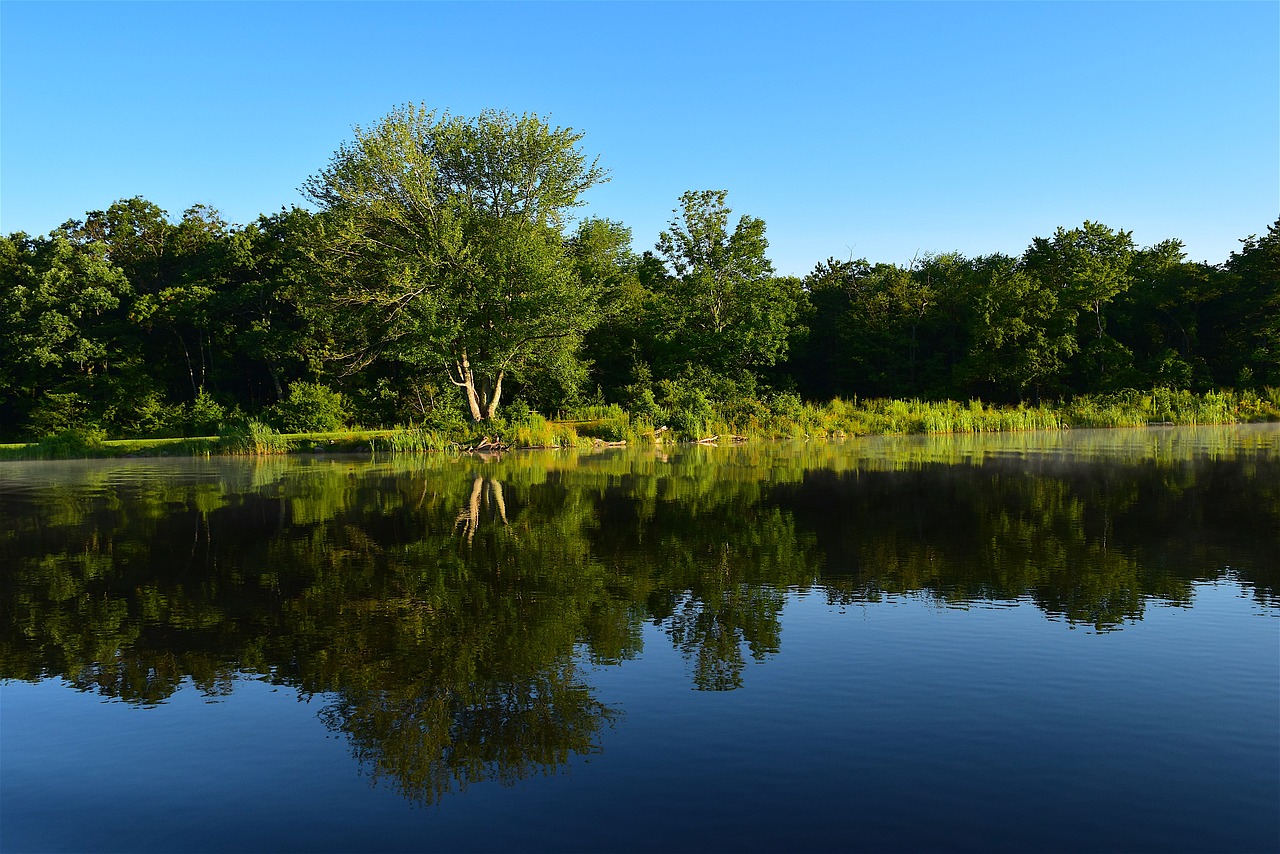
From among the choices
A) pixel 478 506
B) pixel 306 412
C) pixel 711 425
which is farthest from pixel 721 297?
pixel 478 506

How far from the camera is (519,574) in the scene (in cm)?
1055

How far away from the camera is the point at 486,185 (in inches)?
1702

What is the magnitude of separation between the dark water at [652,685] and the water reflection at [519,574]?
6cm

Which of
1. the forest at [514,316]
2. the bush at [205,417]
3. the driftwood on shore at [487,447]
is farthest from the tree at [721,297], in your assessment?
the bush at [205,417]

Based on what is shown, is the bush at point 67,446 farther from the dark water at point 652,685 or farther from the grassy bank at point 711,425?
the dark water at point 652,685

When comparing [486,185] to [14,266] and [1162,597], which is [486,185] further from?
[1162,597]

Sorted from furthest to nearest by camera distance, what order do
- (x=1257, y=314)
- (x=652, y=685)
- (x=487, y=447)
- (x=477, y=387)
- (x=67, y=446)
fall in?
(x=1257, y=314), (x=477, y=387), (x=67, y=446), (x=487, y=447), (x=652, y=685)

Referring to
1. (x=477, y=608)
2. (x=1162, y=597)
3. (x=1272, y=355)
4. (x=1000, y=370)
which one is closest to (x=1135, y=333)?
(x=1272, y=355)

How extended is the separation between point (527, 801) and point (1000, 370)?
179ft

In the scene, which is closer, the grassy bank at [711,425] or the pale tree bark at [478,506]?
the pale tree bark at [478,506]

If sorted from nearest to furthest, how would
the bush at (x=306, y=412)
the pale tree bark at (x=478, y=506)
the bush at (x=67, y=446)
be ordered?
the pale tree bark at (x=478, y=506) < the bush at (x=67, y=446) < the bush at (x=306, y=412)

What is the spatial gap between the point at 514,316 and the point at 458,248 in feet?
13.1

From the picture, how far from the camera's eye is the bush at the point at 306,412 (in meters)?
45.0

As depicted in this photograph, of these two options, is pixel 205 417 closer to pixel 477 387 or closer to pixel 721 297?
pixel 477 387
